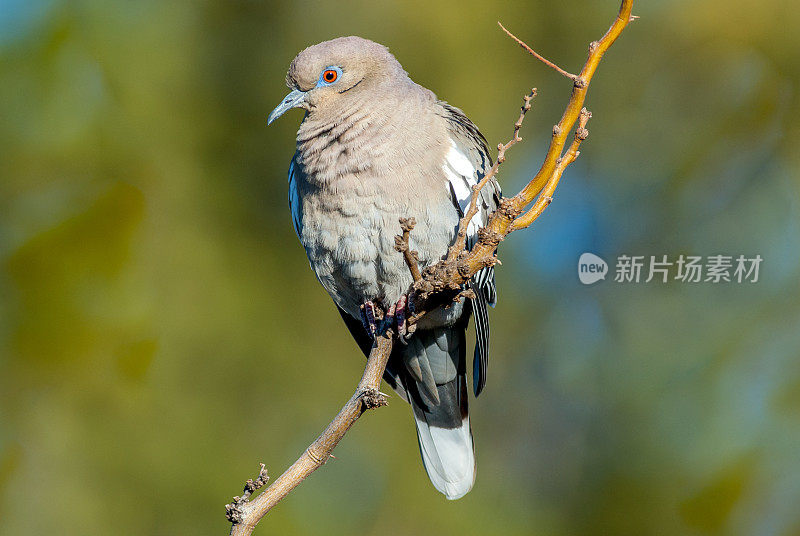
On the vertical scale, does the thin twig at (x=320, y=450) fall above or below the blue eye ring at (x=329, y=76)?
below

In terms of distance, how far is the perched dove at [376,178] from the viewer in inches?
132

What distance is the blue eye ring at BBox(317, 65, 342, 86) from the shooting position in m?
3.55

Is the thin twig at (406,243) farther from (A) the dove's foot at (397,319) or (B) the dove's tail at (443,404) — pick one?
(B) the dove's tail at (443,404)

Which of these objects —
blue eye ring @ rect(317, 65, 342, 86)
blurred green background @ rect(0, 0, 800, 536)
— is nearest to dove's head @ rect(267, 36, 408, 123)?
blue eye ring @ rect(317, 65, 342, 86)

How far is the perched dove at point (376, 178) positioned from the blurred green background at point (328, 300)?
3.51 m

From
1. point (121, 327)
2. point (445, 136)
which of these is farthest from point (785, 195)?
point (121, 327)

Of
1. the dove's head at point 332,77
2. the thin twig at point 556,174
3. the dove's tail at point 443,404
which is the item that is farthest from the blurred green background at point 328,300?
the thin twig at point 556,174

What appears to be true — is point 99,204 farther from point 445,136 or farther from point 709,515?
point 709,515

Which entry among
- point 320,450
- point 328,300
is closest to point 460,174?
point 320,450

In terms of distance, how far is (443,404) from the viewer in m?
4.09

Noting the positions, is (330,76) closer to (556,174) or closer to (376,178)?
(376,178)

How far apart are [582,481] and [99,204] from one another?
5.21 metres

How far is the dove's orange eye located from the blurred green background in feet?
12.7

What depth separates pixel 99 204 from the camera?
7.29m
